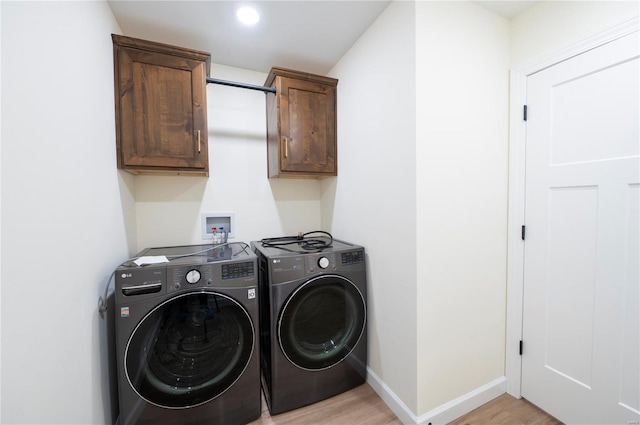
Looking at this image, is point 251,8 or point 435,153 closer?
point 435,153

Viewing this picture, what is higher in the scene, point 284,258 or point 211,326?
point 284,258

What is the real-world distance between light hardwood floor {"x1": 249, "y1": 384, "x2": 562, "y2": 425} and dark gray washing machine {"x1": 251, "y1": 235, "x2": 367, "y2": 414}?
0.05 meters

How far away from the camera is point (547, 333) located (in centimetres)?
148

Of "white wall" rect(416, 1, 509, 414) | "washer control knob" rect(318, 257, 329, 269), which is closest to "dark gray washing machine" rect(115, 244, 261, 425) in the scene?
"washer control knob" rect(318, 257, 329, 269)

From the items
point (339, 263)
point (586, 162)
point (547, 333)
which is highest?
point (586, 162)

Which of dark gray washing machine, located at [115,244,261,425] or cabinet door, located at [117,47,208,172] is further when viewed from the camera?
cabinet door, located at [117,47,208,172]

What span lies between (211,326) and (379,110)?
5.45 ft

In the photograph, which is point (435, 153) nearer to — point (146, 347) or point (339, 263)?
point (339, 263)

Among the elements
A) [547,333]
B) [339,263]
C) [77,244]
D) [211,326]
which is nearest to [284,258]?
[339,263]

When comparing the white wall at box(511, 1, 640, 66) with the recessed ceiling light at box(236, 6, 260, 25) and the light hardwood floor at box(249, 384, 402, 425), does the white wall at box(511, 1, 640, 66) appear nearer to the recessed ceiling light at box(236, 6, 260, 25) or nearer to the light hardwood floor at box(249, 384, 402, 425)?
the recessed ceiling light at box(236, 6, 260, 25)

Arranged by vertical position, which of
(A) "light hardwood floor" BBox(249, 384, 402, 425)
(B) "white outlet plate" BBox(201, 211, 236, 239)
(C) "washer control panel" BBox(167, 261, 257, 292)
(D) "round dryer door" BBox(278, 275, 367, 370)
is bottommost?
(A) "light hardwood floor" BBox(249, 384, 402, 425)

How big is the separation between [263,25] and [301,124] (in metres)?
0.67

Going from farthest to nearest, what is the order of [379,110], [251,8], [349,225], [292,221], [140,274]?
1. [292,221]
2. [349,225]
3. [379,110]
4. [251,8]
5. [140,274]

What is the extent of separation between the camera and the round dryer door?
152 cm
